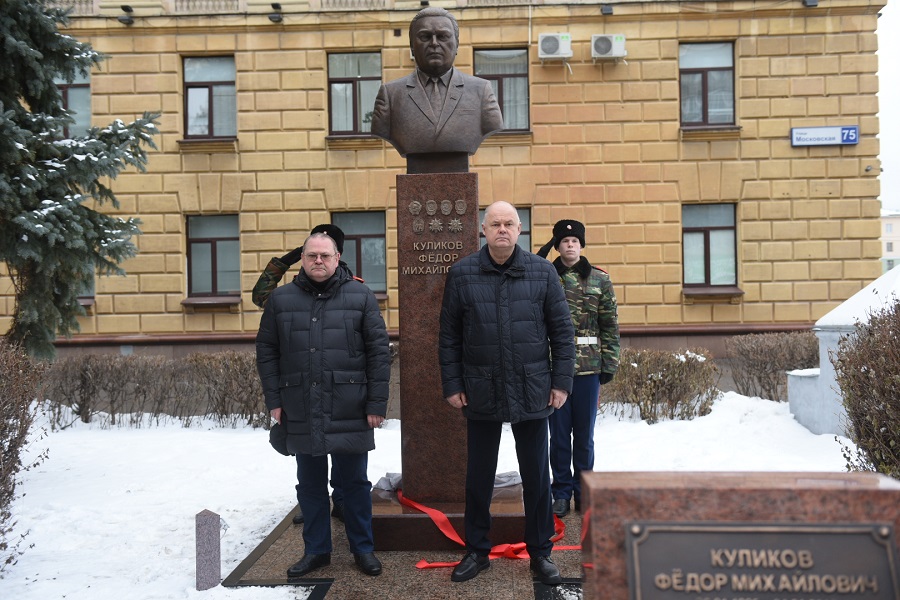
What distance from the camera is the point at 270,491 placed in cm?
655

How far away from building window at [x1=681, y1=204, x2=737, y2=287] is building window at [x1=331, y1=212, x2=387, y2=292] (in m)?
5.79

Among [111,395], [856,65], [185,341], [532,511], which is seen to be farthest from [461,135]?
[856,65]

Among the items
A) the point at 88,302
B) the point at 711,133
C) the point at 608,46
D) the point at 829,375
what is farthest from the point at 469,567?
the point at 88,302

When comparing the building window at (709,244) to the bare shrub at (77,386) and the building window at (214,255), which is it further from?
the bare shrub at (77,386)

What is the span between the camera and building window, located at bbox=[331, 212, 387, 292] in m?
14.6

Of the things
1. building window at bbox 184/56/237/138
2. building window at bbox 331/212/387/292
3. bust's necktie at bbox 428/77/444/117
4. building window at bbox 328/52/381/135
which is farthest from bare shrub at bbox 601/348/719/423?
building window at bbox 184/56/237/138

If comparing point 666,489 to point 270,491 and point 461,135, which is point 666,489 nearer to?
point 461,135

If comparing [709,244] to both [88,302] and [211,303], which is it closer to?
[211,303]

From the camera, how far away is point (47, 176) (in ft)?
24.1

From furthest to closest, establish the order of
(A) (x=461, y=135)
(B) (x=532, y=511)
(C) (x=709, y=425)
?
(C) (x=709, y=425)
(A) (x=461, y=135)
(B) (x=532, y=511)

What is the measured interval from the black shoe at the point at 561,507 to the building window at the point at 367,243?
9564 mm

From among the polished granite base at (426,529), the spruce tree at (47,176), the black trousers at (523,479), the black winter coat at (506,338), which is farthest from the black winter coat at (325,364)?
the spruce tree at (47,176)

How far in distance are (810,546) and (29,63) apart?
792 cm

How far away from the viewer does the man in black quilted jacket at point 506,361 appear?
13.2 feet
